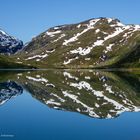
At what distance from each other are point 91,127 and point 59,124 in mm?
3176

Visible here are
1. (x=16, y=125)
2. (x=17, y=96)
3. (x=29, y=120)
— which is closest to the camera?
(x=16, y=125)

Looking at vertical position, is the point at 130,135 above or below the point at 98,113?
below

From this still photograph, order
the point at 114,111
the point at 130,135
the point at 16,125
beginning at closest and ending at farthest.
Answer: the point at 130,135, the point at 16,125, the point at 114,111

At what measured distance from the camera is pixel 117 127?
34406 millimetres

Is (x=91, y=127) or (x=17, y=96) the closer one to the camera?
(x=91, y=127)

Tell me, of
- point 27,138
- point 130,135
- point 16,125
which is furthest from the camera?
point 16,125

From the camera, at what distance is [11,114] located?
42.9 meters

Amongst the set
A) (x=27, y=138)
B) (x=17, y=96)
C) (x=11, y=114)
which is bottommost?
(x=27, y=138)

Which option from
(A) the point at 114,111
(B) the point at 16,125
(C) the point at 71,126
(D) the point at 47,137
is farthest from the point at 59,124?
(A) the point at 114,111

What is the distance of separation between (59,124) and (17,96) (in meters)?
31.2

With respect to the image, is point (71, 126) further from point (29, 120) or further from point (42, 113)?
point (42, 113)

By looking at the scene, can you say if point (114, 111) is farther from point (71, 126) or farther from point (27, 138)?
point (27, 138)

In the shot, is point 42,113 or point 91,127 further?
point 42,113

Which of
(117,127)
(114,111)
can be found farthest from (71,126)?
(114,111)
